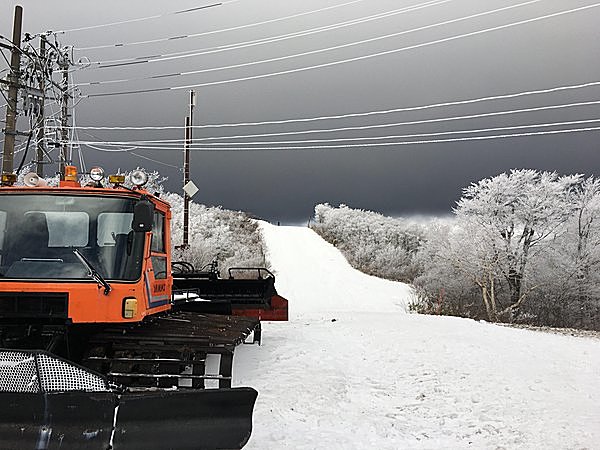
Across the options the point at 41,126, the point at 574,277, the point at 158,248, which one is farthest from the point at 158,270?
the point at 574,277

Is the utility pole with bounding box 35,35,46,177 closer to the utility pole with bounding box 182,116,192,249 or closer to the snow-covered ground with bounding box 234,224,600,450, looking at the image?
the utility pole with bounding box 182,116,192,249

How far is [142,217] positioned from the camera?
5613mm

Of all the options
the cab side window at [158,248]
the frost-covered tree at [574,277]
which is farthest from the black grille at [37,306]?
the frost-covered tree at [574,277]

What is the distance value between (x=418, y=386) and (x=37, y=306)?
5.20 metres

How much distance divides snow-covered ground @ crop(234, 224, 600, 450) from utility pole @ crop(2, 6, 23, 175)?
9825mm

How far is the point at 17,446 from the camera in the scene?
4047 mm

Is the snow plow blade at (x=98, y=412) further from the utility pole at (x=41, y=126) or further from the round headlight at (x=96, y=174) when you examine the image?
the utility pole at (x=41, y=126)

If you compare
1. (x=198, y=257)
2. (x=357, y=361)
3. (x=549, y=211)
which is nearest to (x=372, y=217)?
(x=549, y=211)

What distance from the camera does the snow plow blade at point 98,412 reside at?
4.09 metres

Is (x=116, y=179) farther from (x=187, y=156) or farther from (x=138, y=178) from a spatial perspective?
(x=187, y=156)

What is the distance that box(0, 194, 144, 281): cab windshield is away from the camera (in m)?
5.71

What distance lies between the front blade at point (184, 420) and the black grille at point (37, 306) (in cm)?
163

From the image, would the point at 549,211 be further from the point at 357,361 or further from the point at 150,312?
the point at 150,312

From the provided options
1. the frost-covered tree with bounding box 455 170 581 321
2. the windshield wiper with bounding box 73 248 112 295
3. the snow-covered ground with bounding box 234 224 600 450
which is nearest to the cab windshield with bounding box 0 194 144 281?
the windshield wiper with bounding box 73 248 112 295
